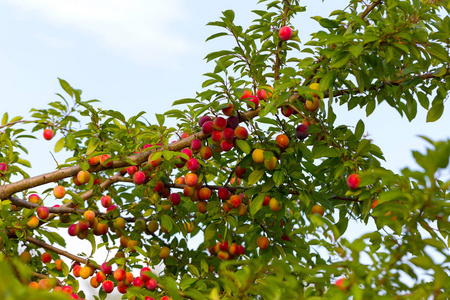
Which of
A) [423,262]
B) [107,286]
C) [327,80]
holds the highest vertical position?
[327,80]

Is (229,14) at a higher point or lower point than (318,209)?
higher

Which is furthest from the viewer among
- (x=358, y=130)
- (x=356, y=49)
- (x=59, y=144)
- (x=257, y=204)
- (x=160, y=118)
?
(x=59, y=144)

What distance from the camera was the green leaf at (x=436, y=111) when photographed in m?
2.83

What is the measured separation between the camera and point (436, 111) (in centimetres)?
283

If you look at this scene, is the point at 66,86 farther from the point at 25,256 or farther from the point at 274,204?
the point at 274,204

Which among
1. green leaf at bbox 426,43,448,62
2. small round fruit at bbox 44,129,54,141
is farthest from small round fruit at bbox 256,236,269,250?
small round fruit at bbox 44,129,54,141

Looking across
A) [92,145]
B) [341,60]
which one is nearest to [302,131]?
[341,60]

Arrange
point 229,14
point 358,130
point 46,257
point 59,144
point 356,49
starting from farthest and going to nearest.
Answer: point 46,257 < point 59,144 < point 229,14 < point 358,130 < point 356,49

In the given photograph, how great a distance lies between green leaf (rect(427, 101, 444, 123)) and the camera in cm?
283

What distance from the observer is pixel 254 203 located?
2.76 m

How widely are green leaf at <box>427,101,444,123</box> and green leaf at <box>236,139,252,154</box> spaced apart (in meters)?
1.14

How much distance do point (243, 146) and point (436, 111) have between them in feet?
3.97

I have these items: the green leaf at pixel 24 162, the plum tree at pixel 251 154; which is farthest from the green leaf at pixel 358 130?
the green leaf at pixel 24 162

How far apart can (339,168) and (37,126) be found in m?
2.24
